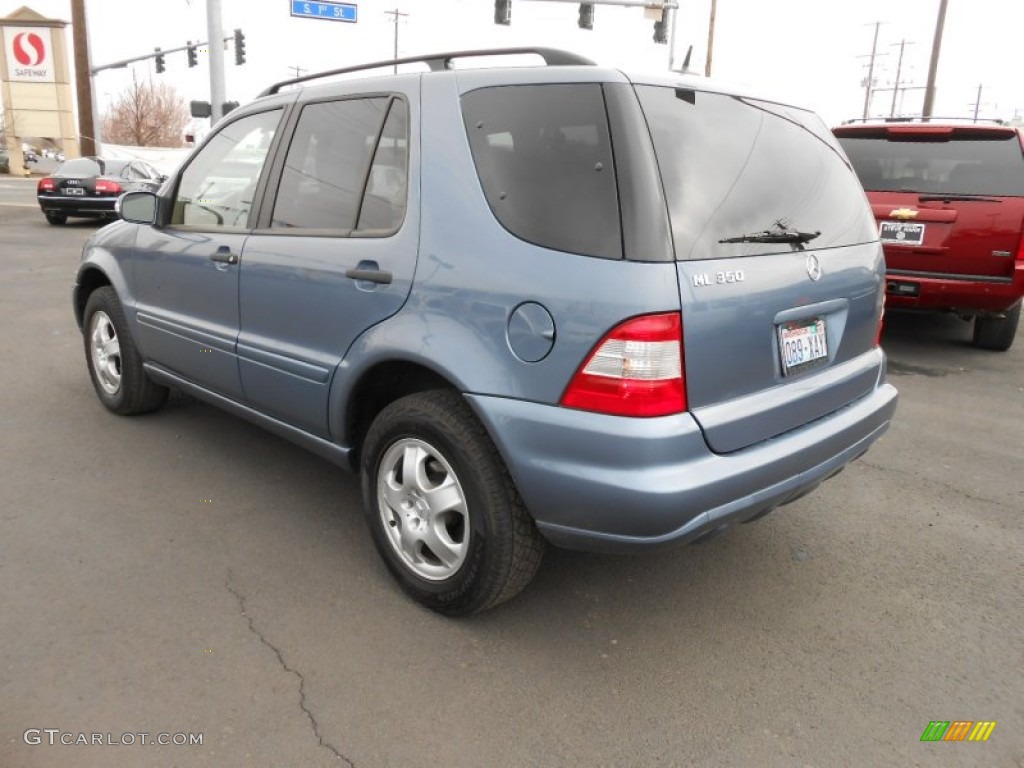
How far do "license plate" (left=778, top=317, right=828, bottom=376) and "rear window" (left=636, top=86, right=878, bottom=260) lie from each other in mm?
258

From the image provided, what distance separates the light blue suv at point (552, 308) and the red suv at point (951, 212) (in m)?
3.57

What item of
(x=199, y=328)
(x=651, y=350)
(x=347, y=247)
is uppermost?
(x=347, y=247)

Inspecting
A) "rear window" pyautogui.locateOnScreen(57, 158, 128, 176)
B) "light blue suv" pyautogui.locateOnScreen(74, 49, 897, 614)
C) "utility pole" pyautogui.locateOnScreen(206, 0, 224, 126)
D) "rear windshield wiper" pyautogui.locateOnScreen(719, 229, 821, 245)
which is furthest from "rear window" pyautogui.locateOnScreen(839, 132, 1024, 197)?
"rear window" pyautogui.locateOnScreen(57, 158, 128, 176)

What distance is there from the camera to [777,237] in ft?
8.36

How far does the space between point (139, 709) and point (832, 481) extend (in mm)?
3286

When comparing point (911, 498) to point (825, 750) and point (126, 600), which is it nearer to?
point (825, 750)

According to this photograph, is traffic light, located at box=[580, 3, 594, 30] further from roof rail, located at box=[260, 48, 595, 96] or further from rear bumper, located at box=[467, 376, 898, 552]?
rear bumper, located at box=[467, 376, 898, 552]

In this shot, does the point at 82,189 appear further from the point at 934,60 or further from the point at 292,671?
the point at 934,60

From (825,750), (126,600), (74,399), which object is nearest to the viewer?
(825,750)

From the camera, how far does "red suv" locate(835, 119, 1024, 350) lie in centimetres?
601

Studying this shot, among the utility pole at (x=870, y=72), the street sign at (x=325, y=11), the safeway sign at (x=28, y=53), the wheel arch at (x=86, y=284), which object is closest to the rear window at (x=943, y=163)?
the wheel arch at (x=86, y=284)

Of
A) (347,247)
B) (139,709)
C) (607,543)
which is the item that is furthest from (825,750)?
(347,247)

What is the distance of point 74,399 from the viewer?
5.12 metres

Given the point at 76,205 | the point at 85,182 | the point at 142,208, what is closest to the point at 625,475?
the point at 142,208
